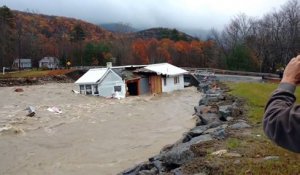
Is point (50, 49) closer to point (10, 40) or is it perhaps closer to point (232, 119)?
point (10, 40)

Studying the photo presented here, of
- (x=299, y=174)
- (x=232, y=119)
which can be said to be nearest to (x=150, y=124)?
(x=232, y=119)

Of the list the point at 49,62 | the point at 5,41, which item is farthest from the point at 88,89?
the point at 5,41

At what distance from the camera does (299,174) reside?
6668 mm

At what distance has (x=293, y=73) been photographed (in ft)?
9.80

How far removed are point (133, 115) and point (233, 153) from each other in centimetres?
1834

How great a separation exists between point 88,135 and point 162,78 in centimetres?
2564

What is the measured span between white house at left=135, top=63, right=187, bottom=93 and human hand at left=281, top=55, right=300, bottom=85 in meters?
40.8

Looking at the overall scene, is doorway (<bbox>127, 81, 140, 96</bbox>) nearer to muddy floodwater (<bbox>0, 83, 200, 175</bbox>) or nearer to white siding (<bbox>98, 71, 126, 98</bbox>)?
white siding (<bbox>98, 71, 126, 98</bbox>)

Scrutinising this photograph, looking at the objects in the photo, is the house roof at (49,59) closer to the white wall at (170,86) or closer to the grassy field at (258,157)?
the white wall at (170,86)

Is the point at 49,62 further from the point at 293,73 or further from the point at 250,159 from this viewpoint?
the point at 293,73

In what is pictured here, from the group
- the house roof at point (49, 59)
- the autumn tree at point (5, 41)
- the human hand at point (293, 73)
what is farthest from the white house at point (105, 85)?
the house roof at point (49, 59)

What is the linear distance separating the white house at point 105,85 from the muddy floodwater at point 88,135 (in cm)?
749

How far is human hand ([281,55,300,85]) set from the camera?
296cm

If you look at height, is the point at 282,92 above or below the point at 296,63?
below
